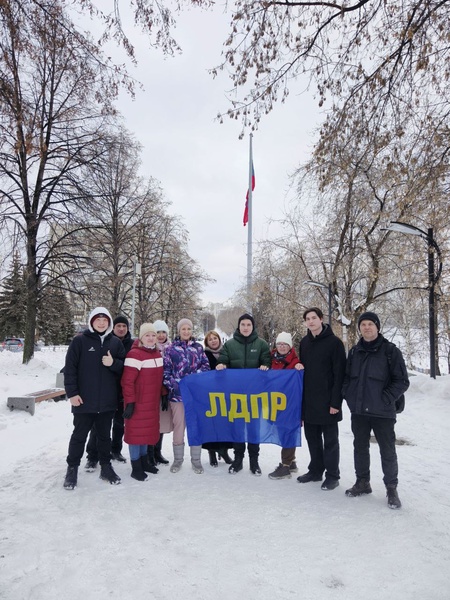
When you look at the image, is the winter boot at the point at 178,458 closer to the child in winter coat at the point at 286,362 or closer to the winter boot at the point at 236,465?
the winter boot at the point at 236,465

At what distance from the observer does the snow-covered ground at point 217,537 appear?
9.59 feet

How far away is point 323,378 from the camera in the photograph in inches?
197

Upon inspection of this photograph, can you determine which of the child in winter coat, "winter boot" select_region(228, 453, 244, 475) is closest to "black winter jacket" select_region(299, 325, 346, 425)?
the child in winter coat

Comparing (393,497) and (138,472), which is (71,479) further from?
(393,497)

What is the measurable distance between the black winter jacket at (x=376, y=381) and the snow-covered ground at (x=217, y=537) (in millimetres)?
1017

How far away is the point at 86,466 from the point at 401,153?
6504 mm

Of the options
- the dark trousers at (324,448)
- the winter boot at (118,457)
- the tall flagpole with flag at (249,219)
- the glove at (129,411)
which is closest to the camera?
the dark trousers at (324,448)

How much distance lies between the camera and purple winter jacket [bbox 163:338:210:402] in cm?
549

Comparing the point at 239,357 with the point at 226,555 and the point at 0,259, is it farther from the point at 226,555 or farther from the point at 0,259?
the point at 0,259

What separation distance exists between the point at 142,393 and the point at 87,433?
2.65 feet

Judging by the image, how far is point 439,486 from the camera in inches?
196

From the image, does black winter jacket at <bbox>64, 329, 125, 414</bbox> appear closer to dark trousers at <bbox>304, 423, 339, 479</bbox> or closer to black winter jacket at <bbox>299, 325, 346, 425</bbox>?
black winter jacket at <bbox>299, 325, 346, 425</bbox>

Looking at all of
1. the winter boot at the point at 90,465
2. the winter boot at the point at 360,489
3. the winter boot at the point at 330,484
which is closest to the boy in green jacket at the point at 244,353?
the winter boot at the point at 330,484

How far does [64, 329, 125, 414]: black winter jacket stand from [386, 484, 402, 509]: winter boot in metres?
3.30
